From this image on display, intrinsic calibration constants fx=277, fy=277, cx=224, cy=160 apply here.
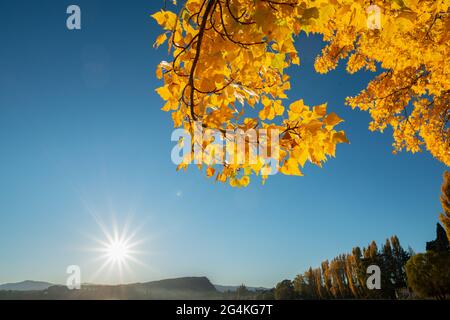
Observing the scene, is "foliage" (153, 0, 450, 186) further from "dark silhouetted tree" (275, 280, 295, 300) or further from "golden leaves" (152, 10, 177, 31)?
"dark silhouetted tree" (275, 280, 295, 300)

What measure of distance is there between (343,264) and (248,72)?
83965 mm

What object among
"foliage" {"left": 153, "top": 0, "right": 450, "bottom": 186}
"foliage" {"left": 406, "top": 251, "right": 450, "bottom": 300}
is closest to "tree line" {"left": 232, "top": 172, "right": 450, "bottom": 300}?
"foliage" {"left": 406, "top": 251, "right": 450, "bottom": 300}

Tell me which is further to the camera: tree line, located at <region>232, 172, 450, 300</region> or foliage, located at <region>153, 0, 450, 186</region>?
tree line, located at <region>232, 172, 450, 300</region>

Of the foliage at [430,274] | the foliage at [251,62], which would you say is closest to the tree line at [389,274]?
the foliage at [430,274]

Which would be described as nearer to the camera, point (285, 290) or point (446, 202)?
point (446, 202)

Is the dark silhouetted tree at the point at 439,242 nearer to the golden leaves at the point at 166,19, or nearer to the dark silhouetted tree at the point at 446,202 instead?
the dark silhouetted tree at the point at 446,202

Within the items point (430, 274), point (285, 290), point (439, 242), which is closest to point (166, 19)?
point (430, 274)

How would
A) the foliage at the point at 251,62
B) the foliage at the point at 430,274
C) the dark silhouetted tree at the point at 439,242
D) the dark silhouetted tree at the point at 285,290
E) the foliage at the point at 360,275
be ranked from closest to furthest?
the foliage at the point at 251,62
the foliage at the point at 430,274
the dark silhouetted tree at the point at 439,242
the foliage at the point at 360,275
the dark silhouetted tree at the point at 285,290

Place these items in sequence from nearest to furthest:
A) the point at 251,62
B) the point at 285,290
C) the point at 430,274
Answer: the point at 251,62 → the point at 430,274 → the point at 285,290

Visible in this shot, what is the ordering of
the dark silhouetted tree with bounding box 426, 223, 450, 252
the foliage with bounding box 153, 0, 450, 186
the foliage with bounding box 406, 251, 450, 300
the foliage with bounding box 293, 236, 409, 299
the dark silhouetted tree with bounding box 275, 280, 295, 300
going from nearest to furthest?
the foliage with bounding box 153, 0, 450, 186
the foliage with bounding box 406, 251, 450, 300
the dark silhouetted tree with bounding box 426, 223, 450, 252
the foliage with bounding box 293, 236, 409, 299
the dark silhouetted tree with bounding box 275, 280, 295, 300

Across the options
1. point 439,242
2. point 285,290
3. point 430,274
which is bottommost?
point 285,290

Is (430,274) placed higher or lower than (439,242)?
lower

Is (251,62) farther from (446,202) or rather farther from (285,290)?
(285,290)

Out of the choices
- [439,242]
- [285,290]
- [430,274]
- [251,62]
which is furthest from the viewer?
[285,290]
